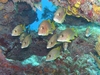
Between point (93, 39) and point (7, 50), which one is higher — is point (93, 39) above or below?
above

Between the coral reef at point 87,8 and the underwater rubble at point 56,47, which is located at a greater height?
the coral reef at point 87,8

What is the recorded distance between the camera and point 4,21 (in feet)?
24.2

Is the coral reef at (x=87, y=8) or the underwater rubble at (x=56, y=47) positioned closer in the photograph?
the underwater rubble at (x=56, y=47)

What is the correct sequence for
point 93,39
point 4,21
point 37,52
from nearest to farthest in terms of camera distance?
point 93,39, point 37,52, point 4,21

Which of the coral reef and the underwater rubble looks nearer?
the underwater rubble

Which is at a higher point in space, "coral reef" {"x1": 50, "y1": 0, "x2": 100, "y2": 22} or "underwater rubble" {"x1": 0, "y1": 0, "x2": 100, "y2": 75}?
"coral reef" {"x1": 50, "y1": 0, "x2": 100, "y2": 22}

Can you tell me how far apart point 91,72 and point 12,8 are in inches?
174

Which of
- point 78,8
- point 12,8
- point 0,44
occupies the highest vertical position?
point 78,8

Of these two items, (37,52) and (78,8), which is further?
(37,52)

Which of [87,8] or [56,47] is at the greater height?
[87,8]

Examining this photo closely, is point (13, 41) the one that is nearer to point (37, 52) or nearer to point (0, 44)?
point (0, 44)

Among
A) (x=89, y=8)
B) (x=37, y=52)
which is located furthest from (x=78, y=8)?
(x=37, y=52)

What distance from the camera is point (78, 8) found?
17.6 ft

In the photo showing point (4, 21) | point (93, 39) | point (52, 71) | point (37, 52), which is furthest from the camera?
point (4, 21)
